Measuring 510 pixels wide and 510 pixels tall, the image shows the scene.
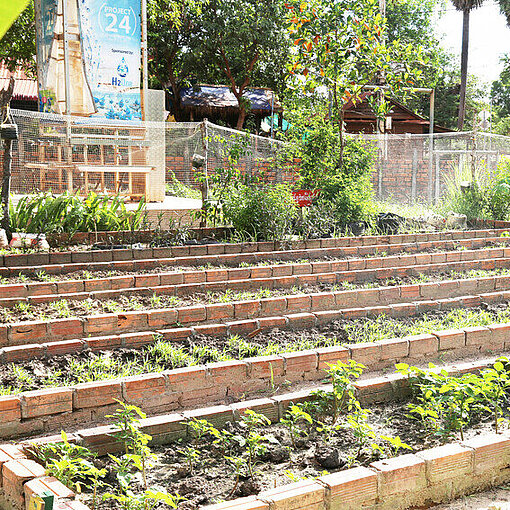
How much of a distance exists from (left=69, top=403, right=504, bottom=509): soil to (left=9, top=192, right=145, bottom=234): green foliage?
17.3 feet

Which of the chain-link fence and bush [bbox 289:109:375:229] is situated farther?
the chain-link fence

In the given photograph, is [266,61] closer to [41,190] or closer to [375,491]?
[41,190]

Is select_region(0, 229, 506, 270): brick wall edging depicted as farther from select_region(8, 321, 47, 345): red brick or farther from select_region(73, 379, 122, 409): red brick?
select_region(73, 379, 122, 409): red brick

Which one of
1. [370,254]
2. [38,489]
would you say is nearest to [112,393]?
[38,489]

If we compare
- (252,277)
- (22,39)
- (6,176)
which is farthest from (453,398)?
(22,39)

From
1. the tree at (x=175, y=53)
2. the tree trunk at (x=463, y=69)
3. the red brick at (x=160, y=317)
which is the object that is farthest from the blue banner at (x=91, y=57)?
the tree trunk at (x=463, y=69)

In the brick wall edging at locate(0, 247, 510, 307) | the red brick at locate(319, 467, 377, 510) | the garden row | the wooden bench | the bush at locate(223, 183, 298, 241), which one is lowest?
the red brick at locate(319, 467, 377, 510)

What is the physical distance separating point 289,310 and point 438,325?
1.31 m

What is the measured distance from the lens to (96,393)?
146 inches

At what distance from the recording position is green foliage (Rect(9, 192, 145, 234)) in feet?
26.0

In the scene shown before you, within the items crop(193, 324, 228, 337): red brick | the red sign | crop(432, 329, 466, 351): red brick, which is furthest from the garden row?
crop(432, 329, 466, 351): red brick

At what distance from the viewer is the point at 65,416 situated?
3.65 m

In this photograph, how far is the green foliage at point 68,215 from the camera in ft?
26.0

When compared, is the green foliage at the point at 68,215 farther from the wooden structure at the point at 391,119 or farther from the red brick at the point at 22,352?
the wooden structure at the point at 391,119
